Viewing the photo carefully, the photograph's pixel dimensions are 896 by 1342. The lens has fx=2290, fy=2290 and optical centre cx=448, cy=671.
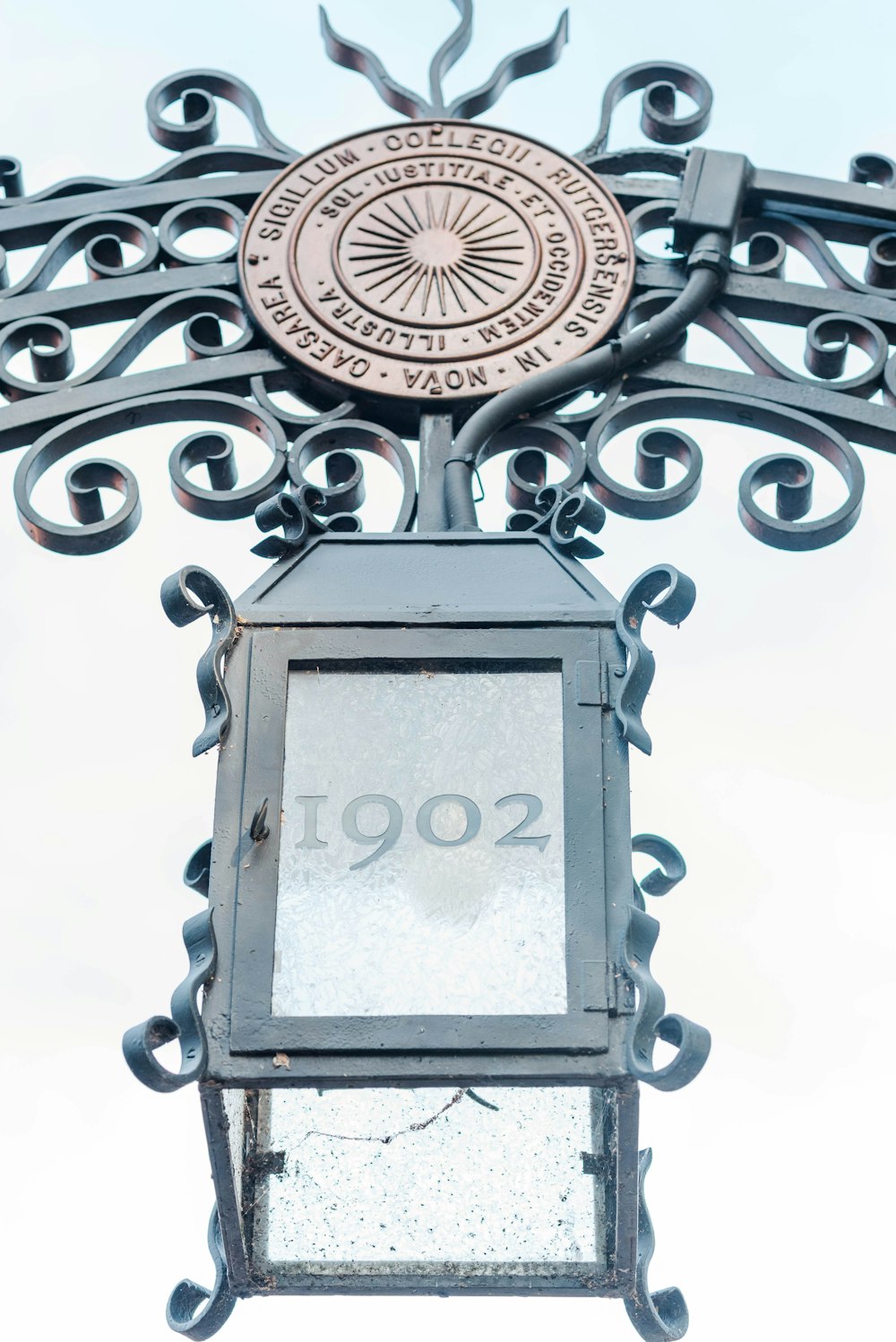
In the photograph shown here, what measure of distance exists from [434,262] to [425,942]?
5.18 feet

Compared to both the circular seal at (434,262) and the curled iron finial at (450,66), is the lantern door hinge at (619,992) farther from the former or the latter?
the curled iron finial at (450,66)

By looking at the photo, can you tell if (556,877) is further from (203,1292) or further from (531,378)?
(531,378)

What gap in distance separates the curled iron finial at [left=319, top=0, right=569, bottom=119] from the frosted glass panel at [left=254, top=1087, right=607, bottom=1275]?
83.0 inches

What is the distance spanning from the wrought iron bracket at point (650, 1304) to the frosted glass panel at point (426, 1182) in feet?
0.35

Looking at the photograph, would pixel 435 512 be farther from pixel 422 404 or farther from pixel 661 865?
pixel 661 865

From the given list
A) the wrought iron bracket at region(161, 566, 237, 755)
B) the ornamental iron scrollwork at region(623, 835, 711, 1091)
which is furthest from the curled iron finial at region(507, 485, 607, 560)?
the ornamental iron scrollwork at region(623, 835, 711, 1091)

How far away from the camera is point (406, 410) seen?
375cm

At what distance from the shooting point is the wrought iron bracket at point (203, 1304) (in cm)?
298

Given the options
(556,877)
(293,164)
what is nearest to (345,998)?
(556,877)

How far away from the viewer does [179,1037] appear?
2.68 meters

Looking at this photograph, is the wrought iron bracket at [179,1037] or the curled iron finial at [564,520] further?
the curled iron finial at [564,520]

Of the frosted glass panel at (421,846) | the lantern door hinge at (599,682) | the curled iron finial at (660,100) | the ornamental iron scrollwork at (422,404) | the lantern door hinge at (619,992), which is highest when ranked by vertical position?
the curled iron finial at (660,100)

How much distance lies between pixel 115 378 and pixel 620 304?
0.86 meters

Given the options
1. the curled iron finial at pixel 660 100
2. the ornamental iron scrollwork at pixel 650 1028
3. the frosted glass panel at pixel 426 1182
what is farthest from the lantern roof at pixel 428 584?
the curled iron finial at pixel 660 100
